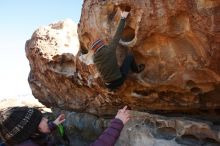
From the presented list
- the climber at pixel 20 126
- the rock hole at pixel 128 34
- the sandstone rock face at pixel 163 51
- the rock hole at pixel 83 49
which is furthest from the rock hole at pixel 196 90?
the climber at pixel 20 126

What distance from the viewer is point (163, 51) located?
5.38m

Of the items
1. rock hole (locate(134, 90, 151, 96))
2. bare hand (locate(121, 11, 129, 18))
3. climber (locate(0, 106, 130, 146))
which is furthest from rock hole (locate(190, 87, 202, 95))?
climber (locate(0, 106, 130, 146))

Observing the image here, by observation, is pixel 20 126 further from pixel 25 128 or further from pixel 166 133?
pixel 166 133

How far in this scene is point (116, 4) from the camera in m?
5.52

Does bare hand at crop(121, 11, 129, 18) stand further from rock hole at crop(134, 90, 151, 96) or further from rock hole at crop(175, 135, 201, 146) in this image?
rock hole at crop(175, 135, 201, 146)

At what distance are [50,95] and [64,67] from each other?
180cm

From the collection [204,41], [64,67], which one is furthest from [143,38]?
[64,67]

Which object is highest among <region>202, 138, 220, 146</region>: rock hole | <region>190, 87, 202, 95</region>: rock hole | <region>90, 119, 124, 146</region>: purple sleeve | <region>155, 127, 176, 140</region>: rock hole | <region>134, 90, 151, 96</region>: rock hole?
<region>90, 119, 124, 146</region>: purple sleeve

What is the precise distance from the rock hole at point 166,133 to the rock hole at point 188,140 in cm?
13

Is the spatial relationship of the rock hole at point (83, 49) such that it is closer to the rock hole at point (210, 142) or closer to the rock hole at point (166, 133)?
the rock hole at point (166, 133)

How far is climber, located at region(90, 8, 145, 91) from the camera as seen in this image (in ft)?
17.5

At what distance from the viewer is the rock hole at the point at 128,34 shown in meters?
5.59

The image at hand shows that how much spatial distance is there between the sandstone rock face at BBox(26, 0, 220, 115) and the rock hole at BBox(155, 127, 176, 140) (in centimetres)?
42

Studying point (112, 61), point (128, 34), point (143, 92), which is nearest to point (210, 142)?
point (143, 92)
